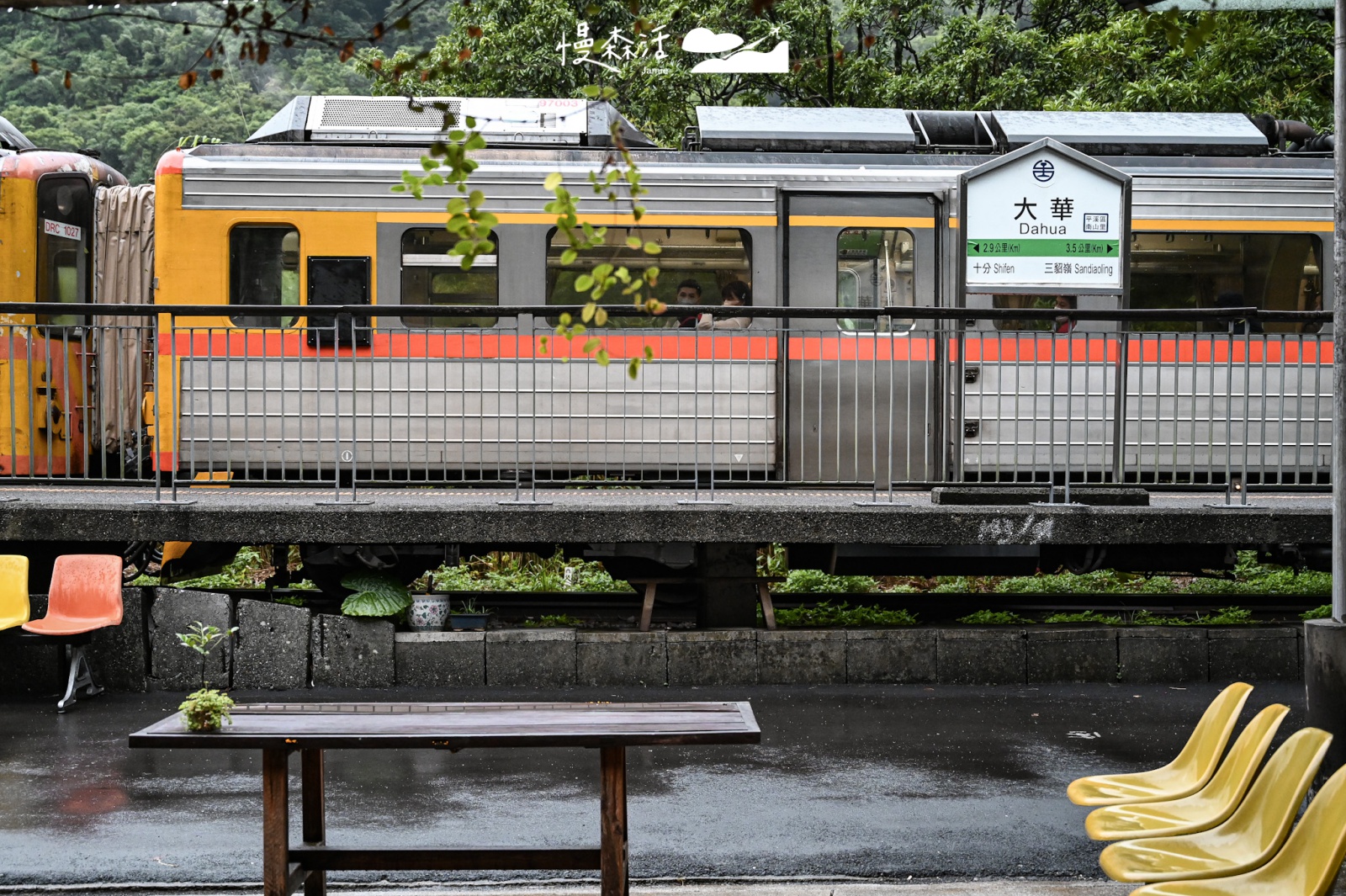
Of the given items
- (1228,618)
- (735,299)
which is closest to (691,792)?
(735,299)

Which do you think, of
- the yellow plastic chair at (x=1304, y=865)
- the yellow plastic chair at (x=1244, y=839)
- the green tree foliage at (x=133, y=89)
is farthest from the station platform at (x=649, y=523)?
the green tree foliage at (x=133, y=89)

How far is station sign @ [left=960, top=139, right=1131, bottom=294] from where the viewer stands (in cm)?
890

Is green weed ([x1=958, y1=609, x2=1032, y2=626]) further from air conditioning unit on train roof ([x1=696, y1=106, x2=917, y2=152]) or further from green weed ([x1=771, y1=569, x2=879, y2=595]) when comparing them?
air conditioning unit on train roof ([x1=696, y1=106, x2=917, y2=152])

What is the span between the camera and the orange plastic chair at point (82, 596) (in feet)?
28.0

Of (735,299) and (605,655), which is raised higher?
(735,299)

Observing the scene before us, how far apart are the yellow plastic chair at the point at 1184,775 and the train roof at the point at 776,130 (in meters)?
7.03

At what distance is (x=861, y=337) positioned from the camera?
33.4ft

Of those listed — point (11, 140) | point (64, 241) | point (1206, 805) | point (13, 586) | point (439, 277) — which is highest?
point (11, 140)

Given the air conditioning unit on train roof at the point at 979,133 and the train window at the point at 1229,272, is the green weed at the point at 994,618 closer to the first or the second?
the train window at the point at 1229,272

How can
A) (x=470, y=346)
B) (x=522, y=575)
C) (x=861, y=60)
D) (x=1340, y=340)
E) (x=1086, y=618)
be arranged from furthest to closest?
(x=861, y=60) < (x=522, y=575) < (x=1086, y=618) < (x=470, y=346) < (x=1340, y=340)

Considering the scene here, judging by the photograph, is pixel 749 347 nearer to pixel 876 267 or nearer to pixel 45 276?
pixel 876 267

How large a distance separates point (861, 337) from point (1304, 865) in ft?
22.1


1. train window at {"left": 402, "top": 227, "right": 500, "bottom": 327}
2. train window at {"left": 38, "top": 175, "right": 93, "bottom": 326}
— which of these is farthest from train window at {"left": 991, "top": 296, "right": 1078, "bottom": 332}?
train window at {"left": 38, "top": 175, "right": 93, "bottom": 326}

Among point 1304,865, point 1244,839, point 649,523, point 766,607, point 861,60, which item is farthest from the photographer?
point 861,60
